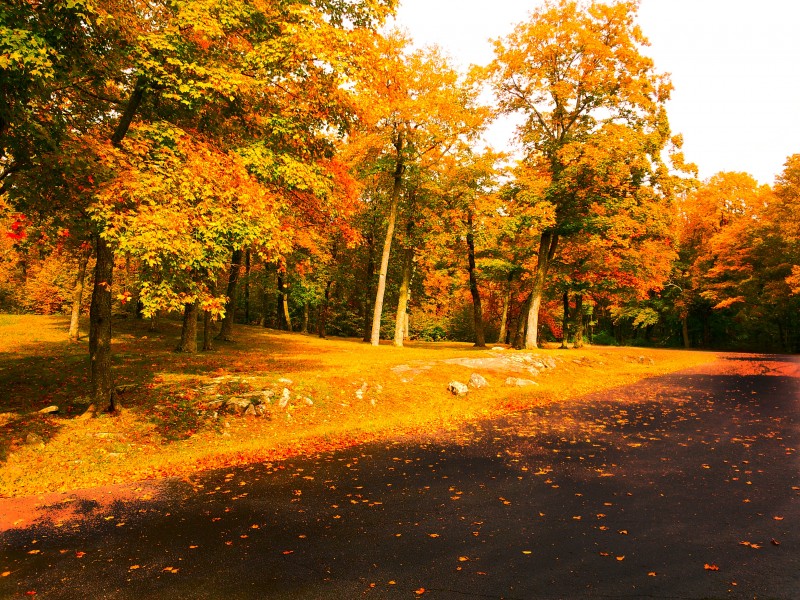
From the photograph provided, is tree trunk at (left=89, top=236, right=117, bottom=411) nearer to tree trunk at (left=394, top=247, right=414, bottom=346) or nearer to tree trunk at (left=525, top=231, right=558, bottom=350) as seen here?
tree trunk at (left=394, top=247, right=414, bottom=346)

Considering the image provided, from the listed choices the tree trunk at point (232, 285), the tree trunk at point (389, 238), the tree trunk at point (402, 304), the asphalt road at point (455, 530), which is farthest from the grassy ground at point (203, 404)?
the tree trunk at point (402, 304)

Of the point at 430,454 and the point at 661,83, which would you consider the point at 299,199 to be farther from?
the point at 661,83

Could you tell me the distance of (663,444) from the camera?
10844 mm

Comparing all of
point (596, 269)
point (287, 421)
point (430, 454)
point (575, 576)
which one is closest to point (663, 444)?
point (430, 454)

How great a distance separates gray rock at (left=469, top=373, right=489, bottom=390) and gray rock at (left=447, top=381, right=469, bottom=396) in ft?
2.05

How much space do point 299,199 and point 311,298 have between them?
14.5m

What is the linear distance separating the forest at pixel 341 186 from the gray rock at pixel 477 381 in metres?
8.76

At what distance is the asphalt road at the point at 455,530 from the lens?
5.03 meters

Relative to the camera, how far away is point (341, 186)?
71.9 feet

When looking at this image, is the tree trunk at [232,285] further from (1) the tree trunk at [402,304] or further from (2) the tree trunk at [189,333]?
(1) the tree trunk at [402,304]

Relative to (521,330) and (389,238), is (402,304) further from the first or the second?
(521,330)

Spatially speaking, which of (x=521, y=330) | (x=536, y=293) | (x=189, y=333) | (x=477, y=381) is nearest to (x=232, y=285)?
(x=189, y=333)

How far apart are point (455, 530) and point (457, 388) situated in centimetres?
1050

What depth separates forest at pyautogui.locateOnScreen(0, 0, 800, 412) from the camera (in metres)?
9.60
